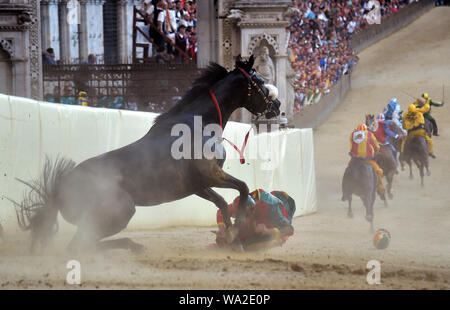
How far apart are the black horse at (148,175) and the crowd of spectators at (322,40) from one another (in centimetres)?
1405

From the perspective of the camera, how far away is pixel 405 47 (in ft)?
134

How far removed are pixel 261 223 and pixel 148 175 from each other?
4.99 feet

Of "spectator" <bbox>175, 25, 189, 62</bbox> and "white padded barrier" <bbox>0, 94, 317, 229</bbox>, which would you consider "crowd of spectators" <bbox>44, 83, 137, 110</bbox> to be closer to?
"spectator" <bbox>175, 25, 189, 62</bbox>

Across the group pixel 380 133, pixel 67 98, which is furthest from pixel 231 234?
pixel 67 98

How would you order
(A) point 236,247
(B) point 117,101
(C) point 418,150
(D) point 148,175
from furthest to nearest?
(C) point 418,150, (B) point 117,101, (A) point 236,247, (D) point 148,175

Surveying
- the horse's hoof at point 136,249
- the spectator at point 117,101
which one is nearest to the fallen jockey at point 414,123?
the spectator at point 117,101

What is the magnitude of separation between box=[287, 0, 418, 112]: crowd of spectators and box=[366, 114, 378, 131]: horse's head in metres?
6.78

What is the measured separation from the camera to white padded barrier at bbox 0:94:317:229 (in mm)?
7879

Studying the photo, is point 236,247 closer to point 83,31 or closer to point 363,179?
point 363,179

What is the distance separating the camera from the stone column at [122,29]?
34000 mm

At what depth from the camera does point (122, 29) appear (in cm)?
3428

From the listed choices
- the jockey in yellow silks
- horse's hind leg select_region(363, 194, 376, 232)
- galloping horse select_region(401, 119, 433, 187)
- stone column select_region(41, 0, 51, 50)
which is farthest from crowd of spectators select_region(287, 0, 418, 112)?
stone column select_region(41, 0, 51, 50)

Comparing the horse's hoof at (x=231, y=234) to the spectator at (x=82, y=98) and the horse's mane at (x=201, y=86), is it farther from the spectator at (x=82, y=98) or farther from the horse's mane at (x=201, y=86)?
the spectator at (x=82, y=98)
